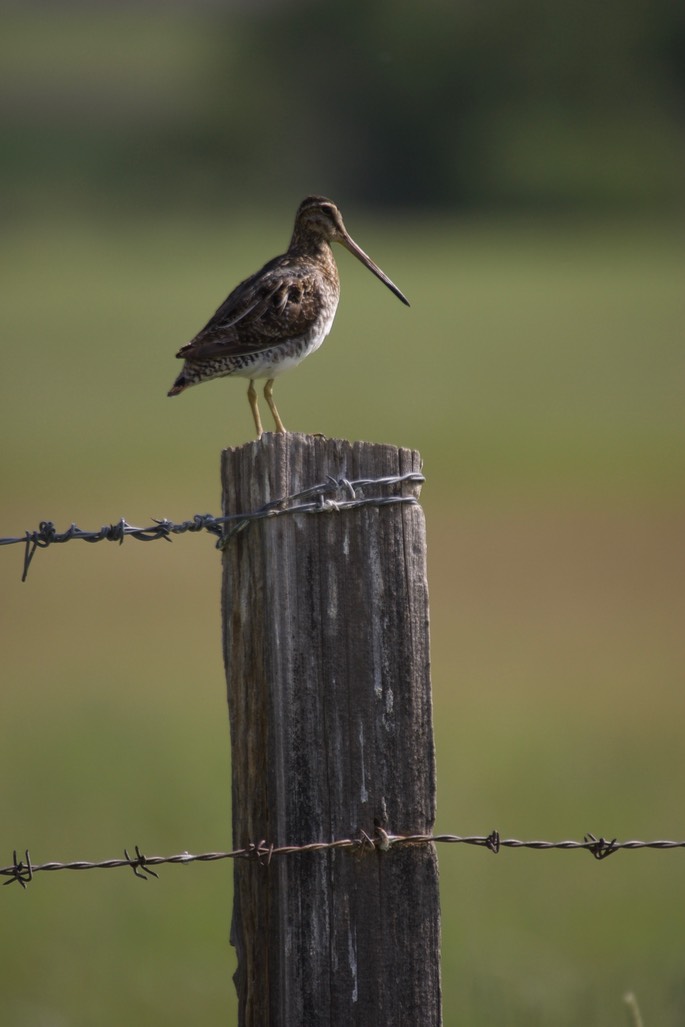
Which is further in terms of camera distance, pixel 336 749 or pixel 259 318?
pixel 259 318

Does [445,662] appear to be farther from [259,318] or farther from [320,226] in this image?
[259,318]

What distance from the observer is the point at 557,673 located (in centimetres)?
1862

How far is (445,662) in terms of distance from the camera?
1950 centimetres

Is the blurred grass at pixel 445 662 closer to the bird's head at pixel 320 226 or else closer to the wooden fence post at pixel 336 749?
the wooden fence post at pixel 336 749

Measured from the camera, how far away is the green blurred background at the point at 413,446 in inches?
404

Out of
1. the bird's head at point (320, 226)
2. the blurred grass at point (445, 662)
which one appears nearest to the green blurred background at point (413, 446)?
the blurred grass at point (445, 662)

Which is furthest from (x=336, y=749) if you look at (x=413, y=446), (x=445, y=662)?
(x=413, y=446)

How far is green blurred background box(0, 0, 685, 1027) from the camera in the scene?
10.3 meters

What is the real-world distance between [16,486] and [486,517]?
10312 millimetres

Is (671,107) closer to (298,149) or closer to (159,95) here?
(298,149)

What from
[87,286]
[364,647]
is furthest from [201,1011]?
[87,286]

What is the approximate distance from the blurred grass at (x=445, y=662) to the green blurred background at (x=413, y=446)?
60 millimetres

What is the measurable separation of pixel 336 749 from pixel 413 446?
32.9 metres

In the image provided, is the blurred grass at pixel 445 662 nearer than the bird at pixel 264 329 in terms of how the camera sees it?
No
